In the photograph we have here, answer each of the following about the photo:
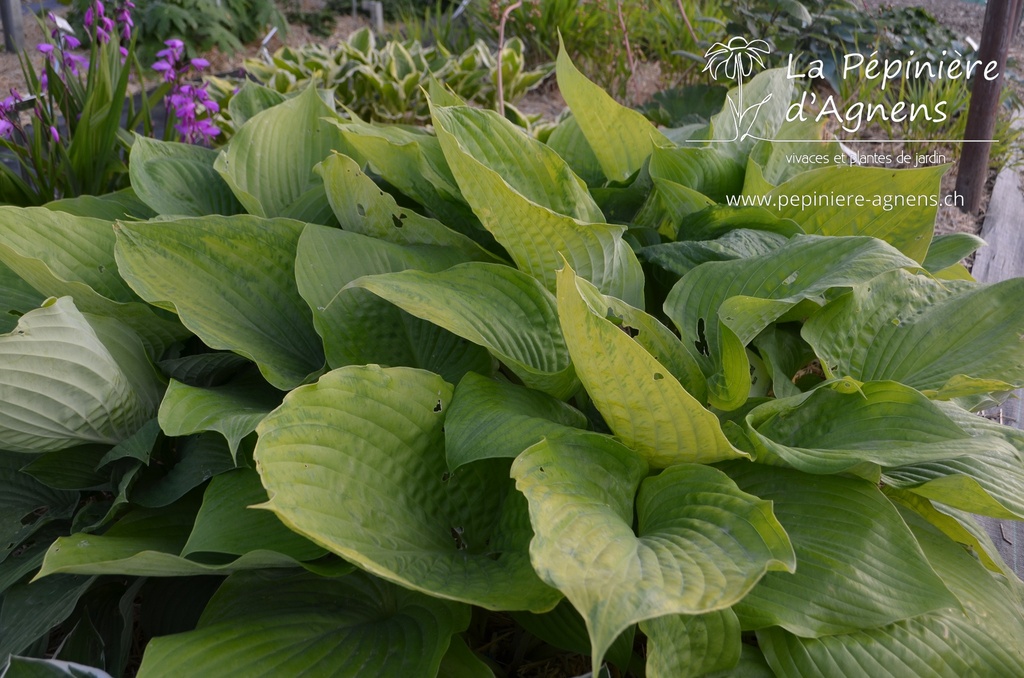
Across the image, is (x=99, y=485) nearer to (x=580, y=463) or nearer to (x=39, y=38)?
(x=580, y=463)

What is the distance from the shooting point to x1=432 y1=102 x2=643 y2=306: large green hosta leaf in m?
0.90

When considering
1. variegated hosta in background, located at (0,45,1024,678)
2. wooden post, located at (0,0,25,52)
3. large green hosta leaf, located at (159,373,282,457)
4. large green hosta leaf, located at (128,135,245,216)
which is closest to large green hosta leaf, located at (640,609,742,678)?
variegated hosta in background, located at (0,45,1024,678)

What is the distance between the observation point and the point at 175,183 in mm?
1300

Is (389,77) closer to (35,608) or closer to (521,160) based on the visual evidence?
(521,160)

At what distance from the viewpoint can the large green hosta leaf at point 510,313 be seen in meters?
0.89

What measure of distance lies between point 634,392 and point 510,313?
0.76 feet

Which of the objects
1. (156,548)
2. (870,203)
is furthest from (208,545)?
(870,203)

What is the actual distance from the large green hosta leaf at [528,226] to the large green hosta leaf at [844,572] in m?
0.34

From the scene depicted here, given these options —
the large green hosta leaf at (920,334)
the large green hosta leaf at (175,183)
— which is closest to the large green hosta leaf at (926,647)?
the large green hosta leaf at (920,334)

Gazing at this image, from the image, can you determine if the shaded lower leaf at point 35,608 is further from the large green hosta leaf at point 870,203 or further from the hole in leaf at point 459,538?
the large green hosta leaf at point 870,203

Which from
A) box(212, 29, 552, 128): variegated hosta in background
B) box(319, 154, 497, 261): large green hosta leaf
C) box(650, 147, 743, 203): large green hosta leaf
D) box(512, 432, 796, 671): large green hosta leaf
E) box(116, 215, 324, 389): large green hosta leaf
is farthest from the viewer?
box(212, 29, 552, 128): variegated hosta in background

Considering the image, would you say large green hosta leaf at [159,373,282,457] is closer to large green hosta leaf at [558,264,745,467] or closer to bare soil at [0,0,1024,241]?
large green hosta leaf at [558,264,745,467]

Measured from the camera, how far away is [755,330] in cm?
92

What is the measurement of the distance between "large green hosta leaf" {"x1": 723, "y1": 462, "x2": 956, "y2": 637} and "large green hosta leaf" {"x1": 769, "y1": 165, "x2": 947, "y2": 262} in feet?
1.51
